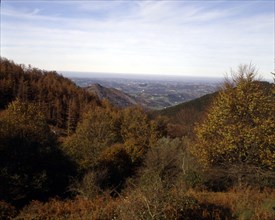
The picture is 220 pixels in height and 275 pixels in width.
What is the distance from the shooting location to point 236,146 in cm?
1595

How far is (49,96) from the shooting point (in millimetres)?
87938

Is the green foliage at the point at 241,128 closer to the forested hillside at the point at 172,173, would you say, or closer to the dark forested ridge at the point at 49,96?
the forested hillside at the point at 172,173

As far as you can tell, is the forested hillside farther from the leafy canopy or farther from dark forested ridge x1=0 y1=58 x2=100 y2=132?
dark forested ridge x1=0 y1=58 x2=100 y2=132

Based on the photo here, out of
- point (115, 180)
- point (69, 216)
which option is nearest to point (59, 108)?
point (115, 180)

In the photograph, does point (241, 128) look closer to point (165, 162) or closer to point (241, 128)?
point (241, 128)

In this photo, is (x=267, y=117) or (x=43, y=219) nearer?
(x=43, y=219)

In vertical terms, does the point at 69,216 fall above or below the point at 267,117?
below

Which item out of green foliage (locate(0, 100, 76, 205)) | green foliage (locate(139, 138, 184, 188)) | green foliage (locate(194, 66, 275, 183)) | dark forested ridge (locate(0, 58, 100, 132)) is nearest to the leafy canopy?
green foliage (locate(194, 66, 275, 183))

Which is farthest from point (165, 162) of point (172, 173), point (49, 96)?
point (49, 96)

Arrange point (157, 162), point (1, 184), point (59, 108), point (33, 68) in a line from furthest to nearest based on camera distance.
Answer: point (33, 68) < point (59, 108) < point (157, 162) < point (1, 184)

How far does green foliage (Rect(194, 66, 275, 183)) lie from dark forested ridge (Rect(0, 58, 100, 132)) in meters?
54.4

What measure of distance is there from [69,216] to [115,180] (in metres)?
13.2

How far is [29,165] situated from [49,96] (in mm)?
73614

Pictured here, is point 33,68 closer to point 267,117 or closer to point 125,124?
point 125,124
